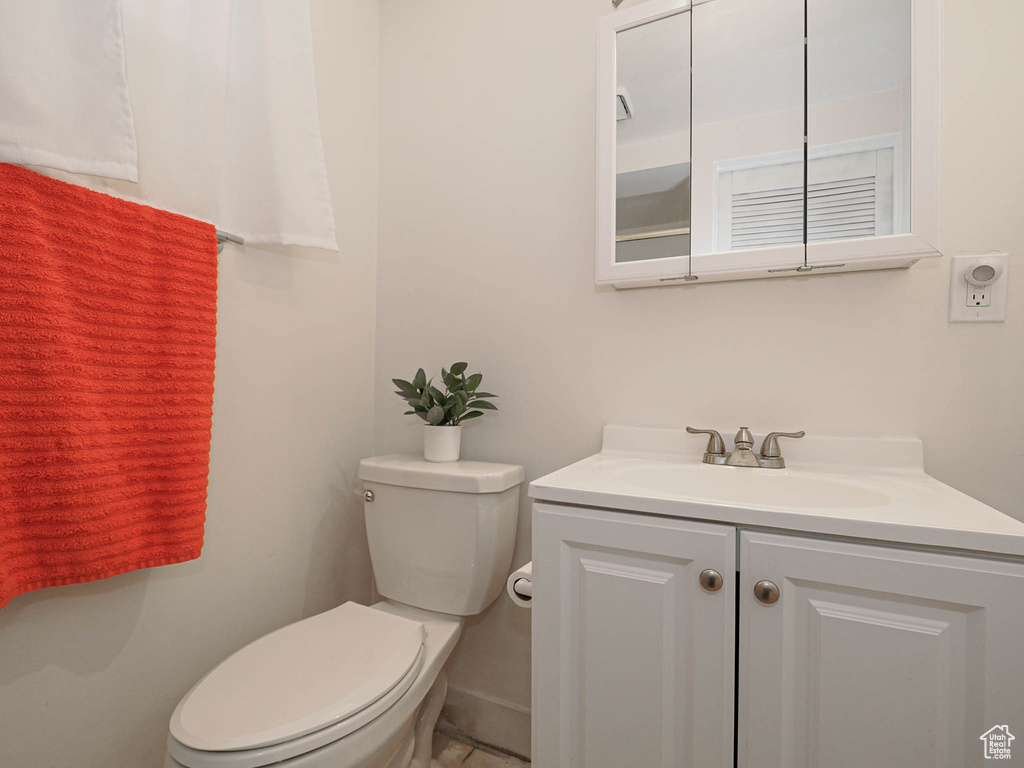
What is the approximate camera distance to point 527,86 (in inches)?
51.8

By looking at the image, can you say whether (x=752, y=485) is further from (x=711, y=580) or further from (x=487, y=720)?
(x=487, y=720)

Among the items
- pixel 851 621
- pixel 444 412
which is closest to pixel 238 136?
pixel 444 412

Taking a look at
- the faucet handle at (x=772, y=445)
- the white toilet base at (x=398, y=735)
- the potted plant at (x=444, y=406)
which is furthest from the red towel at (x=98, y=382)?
the faucet handle at (x=772, y=445)

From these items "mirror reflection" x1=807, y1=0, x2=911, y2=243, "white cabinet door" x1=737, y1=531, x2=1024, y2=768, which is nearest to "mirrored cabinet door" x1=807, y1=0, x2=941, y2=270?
"mirror reflection" x1=807, y1=0, x2=911, y2=243

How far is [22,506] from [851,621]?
1.19 metres

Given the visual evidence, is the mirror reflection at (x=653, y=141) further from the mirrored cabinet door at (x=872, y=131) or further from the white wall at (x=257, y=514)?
the white wall at (x=257, y=514)

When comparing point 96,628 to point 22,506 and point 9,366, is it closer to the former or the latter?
point 22,506

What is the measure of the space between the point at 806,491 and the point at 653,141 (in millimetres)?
814

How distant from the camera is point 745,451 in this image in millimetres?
1007

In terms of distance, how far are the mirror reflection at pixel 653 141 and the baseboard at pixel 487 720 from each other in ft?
3.98

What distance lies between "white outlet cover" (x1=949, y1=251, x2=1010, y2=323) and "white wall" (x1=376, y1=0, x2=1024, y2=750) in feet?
0.05

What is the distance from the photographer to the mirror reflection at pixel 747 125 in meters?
0.98

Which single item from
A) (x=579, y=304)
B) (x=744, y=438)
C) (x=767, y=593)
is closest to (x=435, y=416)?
(x=579, y=304)

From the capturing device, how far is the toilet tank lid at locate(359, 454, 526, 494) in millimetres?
1132
